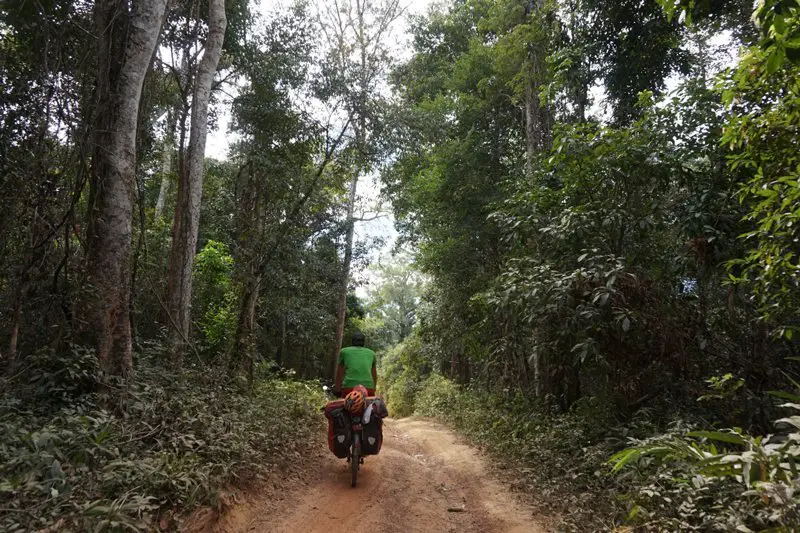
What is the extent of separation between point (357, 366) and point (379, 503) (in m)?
1.69

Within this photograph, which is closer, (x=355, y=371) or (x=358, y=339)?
(x=355, y=371)

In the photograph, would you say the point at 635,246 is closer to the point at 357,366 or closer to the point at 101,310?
the point at 357,366

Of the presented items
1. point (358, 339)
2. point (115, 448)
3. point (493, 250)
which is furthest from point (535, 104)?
point (115, 448)

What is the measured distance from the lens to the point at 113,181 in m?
4.81

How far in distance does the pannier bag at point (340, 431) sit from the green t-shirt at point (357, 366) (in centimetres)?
45

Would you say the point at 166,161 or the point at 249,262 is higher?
the point at 166,161

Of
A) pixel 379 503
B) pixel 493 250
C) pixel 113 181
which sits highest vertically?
pixel 493 250

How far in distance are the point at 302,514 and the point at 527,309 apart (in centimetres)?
378

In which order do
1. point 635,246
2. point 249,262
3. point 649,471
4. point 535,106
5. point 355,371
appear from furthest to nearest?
point 535,106, point 249,262, point 635,246, point 355,371, point 649,471

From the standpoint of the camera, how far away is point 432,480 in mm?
6004

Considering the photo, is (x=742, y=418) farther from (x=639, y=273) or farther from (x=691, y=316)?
(x=639, y=273)

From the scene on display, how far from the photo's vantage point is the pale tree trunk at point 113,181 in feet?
15.4

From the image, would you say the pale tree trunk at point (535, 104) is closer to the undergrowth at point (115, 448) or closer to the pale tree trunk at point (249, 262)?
the pale tree trunk at point (249, 262)

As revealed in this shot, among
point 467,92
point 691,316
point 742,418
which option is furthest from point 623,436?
point 467,92
